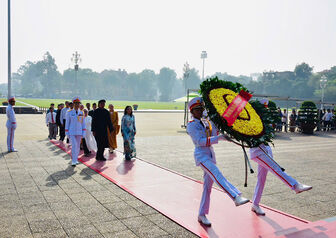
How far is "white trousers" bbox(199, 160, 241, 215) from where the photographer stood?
3799 mm

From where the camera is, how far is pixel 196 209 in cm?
481

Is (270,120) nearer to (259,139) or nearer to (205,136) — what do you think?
(259,139)

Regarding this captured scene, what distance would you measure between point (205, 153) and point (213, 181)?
403mm

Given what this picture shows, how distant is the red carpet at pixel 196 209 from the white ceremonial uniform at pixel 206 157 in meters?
0.39

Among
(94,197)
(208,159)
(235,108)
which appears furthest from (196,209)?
(235,108)

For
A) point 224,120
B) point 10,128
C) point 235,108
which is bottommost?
point 10,128

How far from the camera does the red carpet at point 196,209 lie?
3973 millimetres

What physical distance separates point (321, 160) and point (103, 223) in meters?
8.15

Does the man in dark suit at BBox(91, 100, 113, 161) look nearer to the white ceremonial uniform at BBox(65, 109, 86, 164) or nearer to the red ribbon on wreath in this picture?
the white ceremonial uniform at BBox(65, 109, 86, 164)

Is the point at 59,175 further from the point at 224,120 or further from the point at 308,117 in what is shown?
the point at 308,117

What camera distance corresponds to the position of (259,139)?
386 cm

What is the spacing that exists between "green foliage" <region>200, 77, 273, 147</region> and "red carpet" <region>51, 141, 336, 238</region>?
1.19 m

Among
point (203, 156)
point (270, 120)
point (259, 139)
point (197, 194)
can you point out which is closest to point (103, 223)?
point (203, 156)

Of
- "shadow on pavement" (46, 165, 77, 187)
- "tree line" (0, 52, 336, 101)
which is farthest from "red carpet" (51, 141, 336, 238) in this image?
"tree line" (0, 52, 336, 101)
